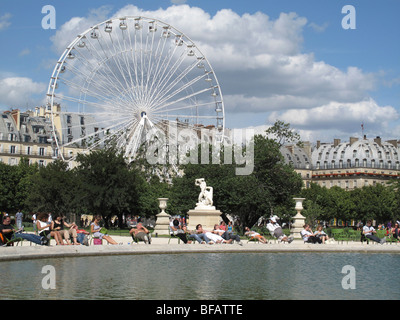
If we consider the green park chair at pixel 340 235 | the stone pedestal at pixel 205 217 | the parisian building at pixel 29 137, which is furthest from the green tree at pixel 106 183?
the parisian building at pixel 29 137

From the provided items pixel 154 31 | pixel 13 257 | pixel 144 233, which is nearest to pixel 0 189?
pixel 154 31

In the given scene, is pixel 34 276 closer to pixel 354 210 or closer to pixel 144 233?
pixel 144 233

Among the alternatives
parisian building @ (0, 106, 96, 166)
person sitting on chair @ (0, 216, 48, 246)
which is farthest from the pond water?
parisian building @ (0, 106, 96, 166)

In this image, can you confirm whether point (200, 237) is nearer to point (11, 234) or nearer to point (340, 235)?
point (11, 234)

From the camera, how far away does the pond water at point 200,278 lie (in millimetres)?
15000

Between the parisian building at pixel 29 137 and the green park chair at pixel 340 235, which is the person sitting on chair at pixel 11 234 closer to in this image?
the green park chair at pixel 340 235

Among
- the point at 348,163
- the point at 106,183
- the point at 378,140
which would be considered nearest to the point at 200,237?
the point at 106,183

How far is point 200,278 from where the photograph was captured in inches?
706

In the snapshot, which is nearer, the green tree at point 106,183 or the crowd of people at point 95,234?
the crowd of people at point 95,234

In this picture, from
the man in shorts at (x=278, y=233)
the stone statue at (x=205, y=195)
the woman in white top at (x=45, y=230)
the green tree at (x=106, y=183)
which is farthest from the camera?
the green tree at (x=106, y=183)

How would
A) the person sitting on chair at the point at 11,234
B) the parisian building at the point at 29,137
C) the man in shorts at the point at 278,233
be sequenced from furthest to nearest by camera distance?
the parisian building at the point at 29,137 < the man in shorts at the point at 278,233 < the person sitting on chair at the point at 11,234

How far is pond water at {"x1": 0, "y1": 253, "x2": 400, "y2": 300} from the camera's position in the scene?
15.0 metres

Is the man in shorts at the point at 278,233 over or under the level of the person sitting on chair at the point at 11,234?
under

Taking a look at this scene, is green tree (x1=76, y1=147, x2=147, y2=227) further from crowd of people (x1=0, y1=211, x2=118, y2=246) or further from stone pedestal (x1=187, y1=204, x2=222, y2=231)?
crowd of people (x1=0, y1=211, x2=118, y2=246)
